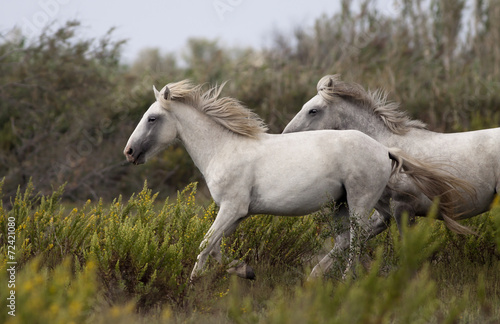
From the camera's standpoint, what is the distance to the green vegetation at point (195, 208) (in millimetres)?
2947

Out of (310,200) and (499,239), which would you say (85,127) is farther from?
(499,239)

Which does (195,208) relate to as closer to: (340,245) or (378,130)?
(340,245)

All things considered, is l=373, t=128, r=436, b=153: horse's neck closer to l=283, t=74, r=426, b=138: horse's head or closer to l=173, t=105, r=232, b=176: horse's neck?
l=283, t=74, r=426, b=138: horse's head

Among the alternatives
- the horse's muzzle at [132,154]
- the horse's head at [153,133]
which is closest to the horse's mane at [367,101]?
the horse's head at [153,133]

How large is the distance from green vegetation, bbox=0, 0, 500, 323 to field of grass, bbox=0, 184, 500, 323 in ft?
0.05

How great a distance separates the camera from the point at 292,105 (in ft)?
43.9

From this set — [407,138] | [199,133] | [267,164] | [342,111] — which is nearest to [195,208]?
[199,133]

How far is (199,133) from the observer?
4973 millimetres

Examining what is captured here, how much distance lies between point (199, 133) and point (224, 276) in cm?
129

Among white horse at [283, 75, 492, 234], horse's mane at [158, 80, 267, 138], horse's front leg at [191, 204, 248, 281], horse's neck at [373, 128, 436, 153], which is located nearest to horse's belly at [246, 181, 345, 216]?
horse's front leg at [191, 204, 248, 281]

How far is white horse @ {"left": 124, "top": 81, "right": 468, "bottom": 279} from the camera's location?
459 centimetres

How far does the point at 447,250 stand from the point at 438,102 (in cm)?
799

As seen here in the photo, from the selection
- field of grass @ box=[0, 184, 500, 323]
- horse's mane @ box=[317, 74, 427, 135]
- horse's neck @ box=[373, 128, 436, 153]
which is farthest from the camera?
horse's mane @ box=[317, 74, 427, 135]

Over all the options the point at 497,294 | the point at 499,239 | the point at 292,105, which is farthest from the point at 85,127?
the point at 499,239
